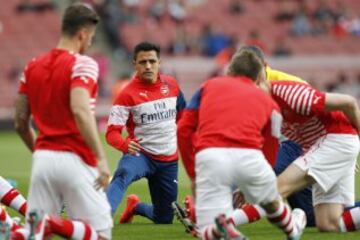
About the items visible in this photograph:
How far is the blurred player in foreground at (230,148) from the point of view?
8.37 m

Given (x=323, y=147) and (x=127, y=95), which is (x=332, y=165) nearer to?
(x=323, y=147)

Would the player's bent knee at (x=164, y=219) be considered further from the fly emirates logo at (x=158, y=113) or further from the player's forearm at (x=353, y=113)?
the player's forearm at (x=353, y=113)

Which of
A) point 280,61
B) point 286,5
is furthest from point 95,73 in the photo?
point 286,5

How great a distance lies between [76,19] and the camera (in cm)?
817

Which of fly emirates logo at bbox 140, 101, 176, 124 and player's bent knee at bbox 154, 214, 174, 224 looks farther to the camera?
player's bent knee at bbox 154, 214, 174, 224

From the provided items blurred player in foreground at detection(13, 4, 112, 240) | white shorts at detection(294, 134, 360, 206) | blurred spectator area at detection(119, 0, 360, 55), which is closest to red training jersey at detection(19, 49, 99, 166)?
blurred player in foreground at detection(13, 4, 112, 240)

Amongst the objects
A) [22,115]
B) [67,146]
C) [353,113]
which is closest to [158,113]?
[353,113]

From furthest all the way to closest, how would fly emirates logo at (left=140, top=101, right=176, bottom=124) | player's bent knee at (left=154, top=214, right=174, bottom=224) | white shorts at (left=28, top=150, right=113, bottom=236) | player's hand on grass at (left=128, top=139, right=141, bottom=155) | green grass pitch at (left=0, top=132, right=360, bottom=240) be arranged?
player's bent knee at (left=154, top=214, right=174, bottom=224)
fly emirates logo at (left=140, top=101, right=176, bottom=124)
player's hand on grass at (left=128, top=139, right=141, bottom=155)
green grass pitch at (left=0, top=132, right=360, bottom=240)
white shorts at (left=28, top=150, right=113, bottom=236)

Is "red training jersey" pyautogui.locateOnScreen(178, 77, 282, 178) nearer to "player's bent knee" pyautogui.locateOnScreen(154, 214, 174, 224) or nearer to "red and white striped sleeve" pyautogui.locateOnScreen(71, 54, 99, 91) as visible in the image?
"red and white striped sleeve" pyautogui.locateOnScreen(71, 54, 99, 91)

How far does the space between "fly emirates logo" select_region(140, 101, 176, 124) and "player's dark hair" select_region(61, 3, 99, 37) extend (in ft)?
11.4

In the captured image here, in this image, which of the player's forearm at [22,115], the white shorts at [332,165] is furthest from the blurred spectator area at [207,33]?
the player's forearm at [22,115]

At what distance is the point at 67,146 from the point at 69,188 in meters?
0.29

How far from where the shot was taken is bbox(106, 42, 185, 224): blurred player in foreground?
11.5 m

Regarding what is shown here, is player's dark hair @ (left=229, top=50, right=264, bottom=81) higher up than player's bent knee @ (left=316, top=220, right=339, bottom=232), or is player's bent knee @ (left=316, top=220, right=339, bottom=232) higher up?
player's dark hair @ (left=229, top=50, right=264, bottom=81)
